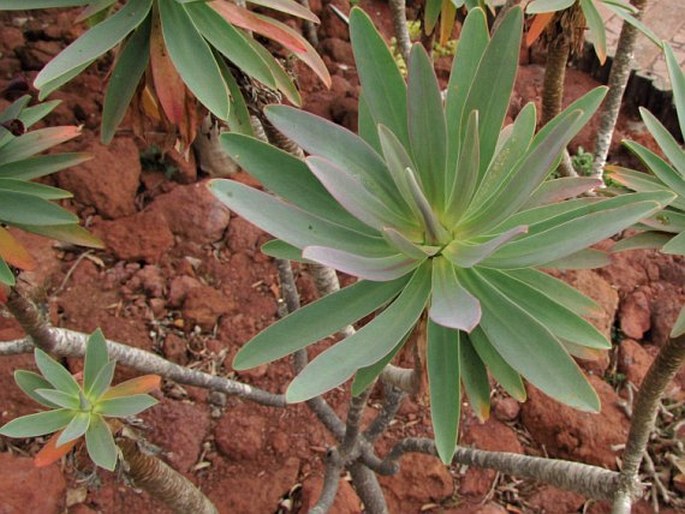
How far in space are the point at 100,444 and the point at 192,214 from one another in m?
1.93

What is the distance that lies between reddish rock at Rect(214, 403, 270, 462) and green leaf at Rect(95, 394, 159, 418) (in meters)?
1.20

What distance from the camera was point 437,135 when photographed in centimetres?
129

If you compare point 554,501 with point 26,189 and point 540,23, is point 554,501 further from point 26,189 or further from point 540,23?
point 26,189

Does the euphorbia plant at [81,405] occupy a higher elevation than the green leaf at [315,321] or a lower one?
lower

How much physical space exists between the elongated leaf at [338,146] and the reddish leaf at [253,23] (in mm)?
466

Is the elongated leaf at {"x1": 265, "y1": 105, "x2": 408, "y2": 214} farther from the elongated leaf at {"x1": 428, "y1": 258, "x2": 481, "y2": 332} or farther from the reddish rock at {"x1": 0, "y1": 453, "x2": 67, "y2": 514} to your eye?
the reddish rock at {"x1": 0, "y1": 453, "x2": 67, "y2": 514}

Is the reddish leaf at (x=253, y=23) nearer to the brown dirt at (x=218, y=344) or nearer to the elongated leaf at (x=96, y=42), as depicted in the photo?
the elongated leaf at (x=96, y=42)

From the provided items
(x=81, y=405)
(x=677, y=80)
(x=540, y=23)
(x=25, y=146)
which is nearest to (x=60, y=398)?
(x=81, y=405)

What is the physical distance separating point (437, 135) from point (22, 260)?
46.2 inches

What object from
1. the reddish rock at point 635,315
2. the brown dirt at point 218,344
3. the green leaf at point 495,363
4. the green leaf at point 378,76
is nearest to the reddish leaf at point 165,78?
the green leaf at point 378,76

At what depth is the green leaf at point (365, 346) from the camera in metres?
1.17

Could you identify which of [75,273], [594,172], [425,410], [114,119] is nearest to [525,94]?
[594,172]

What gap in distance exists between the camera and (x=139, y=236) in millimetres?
3389

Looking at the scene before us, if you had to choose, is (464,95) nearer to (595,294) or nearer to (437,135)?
(437,135)
